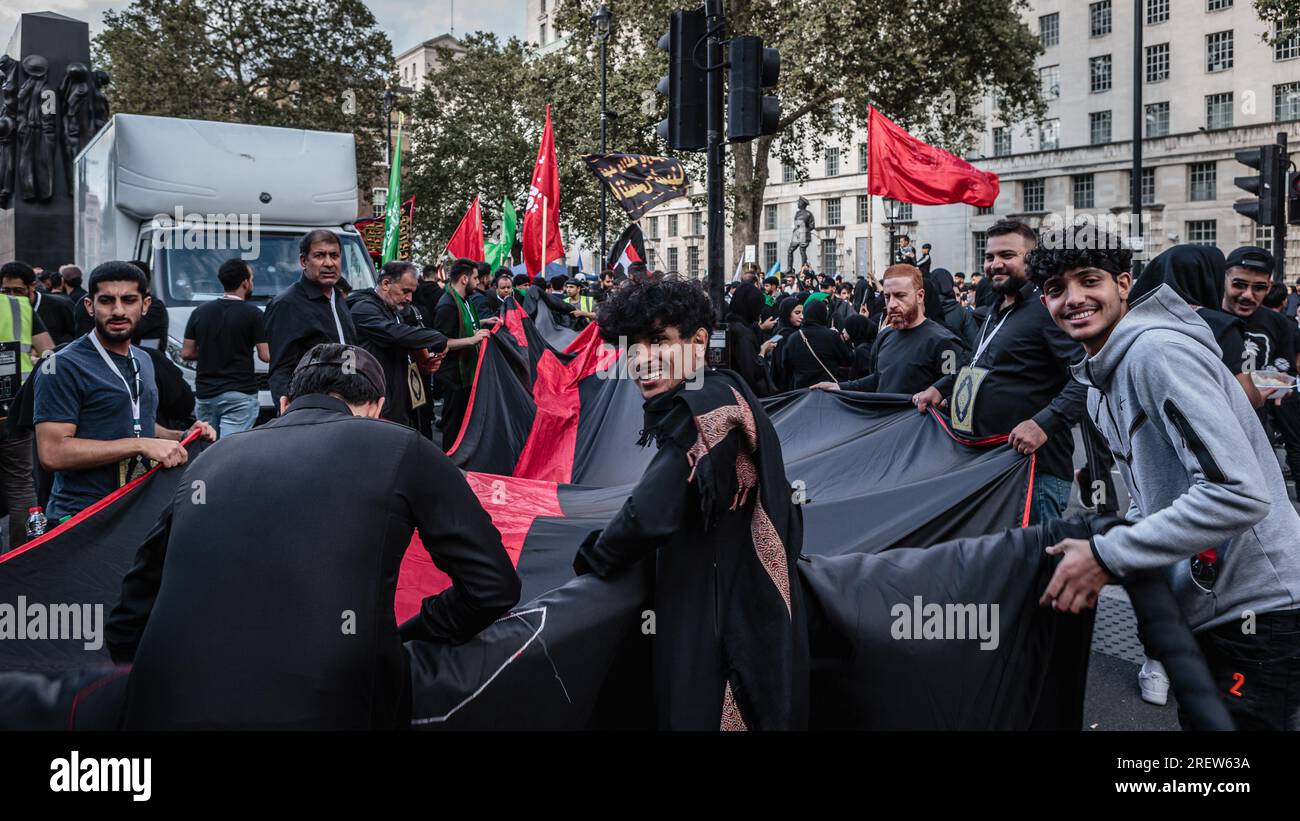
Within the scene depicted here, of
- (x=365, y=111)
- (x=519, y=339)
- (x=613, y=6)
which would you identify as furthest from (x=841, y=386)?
(x=365, y=111)

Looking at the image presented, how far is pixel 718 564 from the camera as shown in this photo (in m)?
2.77

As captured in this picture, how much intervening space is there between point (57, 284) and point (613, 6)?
68.4ft

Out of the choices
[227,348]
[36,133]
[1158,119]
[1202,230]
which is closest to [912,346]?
[227,348]

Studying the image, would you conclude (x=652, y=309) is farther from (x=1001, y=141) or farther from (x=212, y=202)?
(x=1001, y=141)

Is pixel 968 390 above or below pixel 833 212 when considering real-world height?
below

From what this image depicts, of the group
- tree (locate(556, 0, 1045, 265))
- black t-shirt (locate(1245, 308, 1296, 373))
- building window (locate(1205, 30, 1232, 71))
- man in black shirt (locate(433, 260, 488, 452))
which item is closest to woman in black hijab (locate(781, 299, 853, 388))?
man in black shirt (locate(433, 260, 488, 452))

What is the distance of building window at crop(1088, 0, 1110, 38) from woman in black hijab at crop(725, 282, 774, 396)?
51985mm

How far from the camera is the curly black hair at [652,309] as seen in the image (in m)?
3.08

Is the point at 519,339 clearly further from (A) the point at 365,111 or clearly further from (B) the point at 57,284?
(A) the point at 365,111

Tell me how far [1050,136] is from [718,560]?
58.2m

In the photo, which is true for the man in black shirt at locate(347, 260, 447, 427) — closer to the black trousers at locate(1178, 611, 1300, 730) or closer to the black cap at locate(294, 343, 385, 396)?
the black cap at locate(294, 343, 385, 396)

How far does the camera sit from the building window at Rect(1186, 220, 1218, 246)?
49.0m

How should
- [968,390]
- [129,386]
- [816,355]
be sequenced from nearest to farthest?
[129,386]
[968,390]
[816,355]
